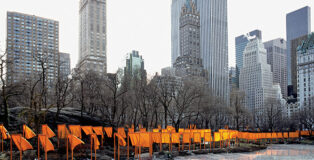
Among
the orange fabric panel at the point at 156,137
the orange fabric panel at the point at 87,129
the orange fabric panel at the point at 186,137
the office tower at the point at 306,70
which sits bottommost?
the orange fabric panel at the point at 186,137

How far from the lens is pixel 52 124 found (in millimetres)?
38094

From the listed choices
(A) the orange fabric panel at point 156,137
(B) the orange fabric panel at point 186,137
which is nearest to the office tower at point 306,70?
Answer: (B) the orange fabric panel at point 186,137

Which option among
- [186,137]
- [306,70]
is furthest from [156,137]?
[306,70]

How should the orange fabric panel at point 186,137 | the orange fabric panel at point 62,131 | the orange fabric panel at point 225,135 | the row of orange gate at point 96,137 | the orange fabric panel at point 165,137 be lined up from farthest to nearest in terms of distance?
1. the orange fabric panel at point 225,135
2. the orange fabric panel at point 186,137
3. the orange fabric panel at point 165,137
4. the orange fabric panel at point 62,131
5. the row of orange gate at point 96,137

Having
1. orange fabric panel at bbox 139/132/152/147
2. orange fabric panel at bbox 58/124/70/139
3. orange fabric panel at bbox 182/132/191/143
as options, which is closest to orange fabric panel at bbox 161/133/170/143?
orange fabric panel at bbox 182/132/191/143

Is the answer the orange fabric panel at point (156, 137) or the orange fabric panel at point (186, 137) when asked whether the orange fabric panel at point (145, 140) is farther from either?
the orange fabric panel at point (186, 137)

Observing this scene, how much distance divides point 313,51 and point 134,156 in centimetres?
12087

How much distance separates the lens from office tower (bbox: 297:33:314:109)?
12568cm

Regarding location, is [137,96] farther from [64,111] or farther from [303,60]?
[303,60]

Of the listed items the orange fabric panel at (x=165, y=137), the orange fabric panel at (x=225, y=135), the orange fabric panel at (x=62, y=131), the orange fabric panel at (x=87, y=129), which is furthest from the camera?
the orange fabric panel at (x=225, y=135)

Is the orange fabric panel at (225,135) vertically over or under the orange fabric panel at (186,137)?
under

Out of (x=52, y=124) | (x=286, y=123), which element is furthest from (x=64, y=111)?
(x=286, y=123)

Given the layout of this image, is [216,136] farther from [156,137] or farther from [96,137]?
[96,137]

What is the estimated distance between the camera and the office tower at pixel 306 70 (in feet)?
412
